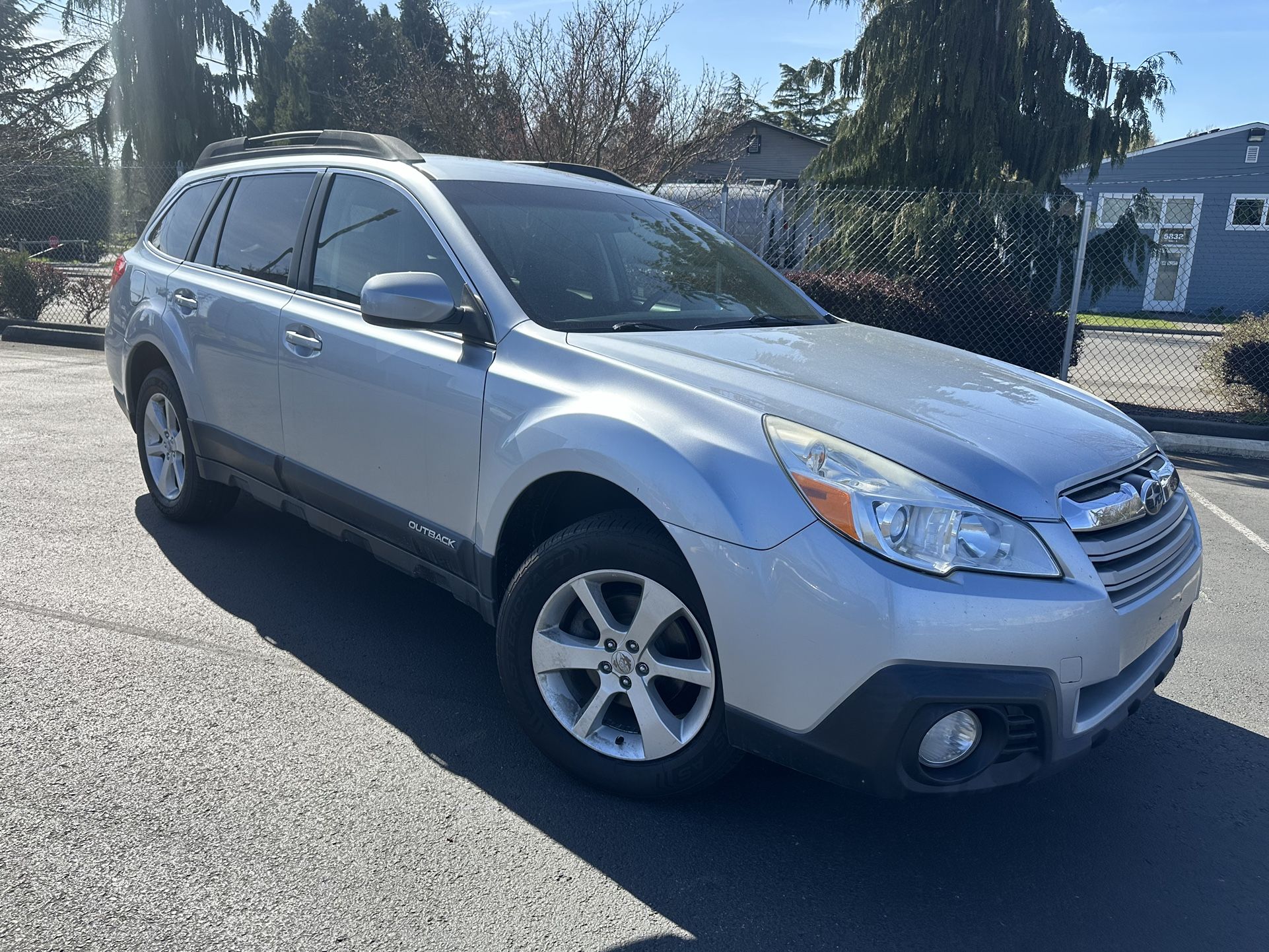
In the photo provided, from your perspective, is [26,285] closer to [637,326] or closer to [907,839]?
[637,326]

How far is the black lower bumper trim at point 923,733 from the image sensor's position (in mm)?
2189

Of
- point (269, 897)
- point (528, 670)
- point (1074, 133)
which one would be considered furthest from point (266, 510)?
point (1074, 133)

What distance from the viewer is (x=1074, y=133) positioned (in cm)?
1297

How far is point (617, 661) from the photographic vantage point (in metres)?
2.70

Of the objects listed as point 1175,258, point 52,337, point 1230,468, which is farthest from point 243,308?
point 1175,258

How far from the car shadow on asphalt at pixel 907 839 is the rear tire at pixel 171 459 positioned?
1416 mm

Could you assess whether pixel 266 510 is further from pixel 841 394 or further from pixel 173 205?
pixel 841 394

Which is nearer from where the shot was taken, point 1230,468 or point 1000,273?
point 1230,468

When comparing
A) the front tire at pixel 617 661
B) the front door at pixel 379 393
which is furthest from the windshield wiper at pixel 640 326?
the front tire at pixel 617 661

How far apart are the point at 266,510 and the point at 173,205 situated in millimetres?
1668

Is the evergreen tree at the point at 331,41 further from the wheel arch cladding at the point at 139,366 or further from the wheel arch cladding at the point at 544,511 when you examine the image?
the wheel arch cladding at the point at 544,511

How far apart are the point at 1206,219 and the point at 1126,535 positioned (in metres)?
26.4

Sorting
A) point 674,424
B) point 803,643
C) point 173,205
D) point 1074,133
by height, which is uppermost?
point 1074,133

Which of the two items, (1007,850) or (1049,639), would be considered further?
(1007,850)
